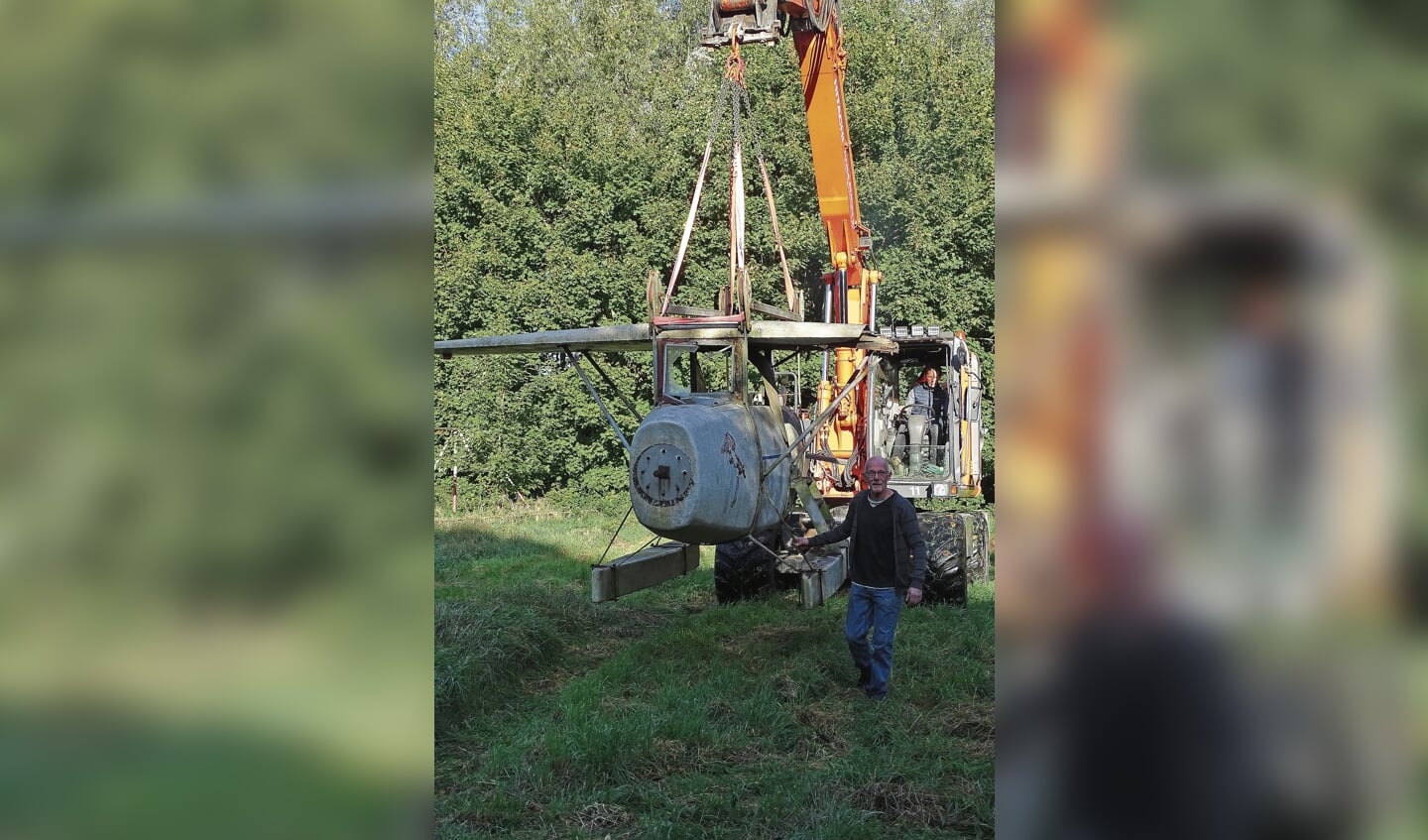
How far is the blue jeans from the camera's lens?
675cm

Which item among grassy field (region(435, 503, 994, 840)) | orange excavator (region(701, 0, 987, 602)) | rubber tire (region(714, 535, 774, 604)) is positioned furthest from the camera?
orange excavator (region(701, 0, 987, 602))

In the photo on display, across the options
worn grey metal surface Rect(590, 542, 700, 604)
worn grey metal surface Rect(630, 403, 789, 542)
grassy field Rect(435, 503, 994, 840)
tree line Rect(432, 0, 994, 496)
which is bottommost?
grassy field Rect(435, 503, 994, 840)

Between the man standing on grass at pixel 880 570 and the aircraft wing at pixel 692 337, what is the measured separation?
0.97m

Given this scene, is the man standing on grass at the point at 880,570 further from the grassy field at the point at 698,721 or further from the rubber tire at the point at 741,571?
the rubber tire at the point at 741,571

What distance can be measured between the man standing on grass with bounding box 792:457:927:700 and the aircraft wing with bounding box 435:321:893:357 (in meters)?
0.97

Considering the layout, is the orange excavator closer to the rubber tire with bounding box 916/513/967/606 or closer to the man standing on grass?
the rubber tire with bounding box 916/513/967/606

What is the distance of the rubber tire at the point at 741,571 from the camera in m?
9.62

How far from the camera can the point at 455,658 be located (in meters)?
7.16

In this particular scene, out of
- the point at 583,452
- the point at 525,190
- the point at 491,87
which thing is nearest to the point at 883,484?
the point at 583,452
